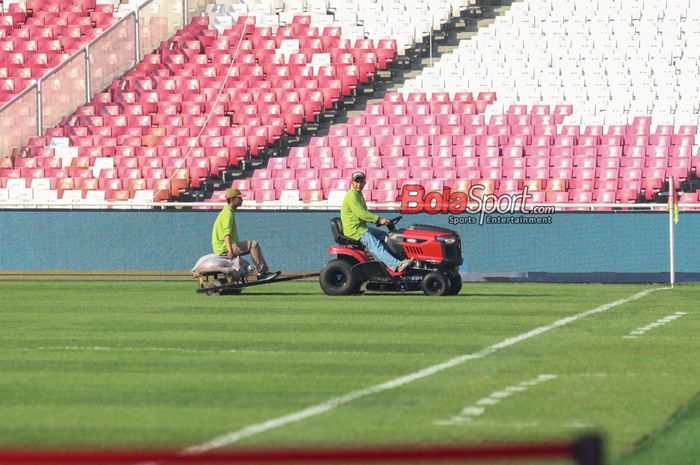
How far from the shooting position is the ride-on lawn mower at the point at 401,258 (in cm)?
2223

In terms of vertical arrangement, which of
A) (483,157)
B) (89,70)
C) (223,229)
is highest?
(89,70)

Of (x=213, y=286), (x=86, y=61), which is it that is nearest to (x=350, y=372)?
(x=213, y=286)

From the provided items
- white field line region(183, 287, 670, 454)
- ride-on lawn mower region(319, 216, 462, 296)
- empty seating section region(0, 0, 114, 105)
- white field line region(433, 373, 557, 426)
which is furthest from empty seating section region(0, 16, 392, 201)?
white field line region(433, 373, 557, 426)

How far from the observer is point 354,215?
22.0 metres

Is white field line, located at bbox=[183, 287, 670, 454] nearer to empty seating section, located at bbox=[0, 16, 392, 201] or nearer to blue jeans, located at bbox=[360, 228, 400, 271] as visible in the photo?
blue jeans, located at bbox=[360, 228, 400, 271]

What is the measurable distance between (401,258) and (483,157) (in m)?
10.8

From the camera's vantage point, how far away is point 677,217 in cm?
2670

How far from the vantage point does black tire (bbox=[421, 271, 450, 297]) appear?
2233 cm

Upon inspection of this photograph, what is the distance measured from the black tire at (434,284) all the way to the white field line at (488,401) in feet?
33.2

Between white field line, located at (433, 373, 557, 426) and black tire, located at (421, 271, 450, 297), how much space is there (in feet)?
33.2

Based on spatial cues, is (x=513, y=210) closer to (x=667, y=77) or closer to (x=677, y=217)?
(x=677, y=217)

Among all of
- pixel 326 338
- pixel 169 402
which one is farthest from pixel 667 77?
pixel 169 402

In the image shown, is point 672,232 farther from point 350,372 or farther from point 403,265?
point 350,372

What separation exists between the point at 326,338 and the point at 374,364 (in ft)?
8.29
